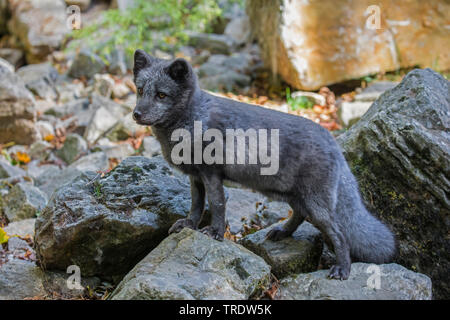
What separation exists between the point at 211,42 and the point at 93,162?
7231 mm

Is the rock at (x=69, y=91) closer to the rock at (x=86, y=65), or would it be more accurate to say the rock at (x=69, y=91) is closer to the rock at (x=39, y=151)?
the rock at (x=86, y=65)

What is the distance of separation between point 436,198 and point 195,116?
2.66 m

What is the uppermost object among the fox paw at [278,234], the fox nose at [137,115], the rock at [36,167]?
the fox nose at [137,115]

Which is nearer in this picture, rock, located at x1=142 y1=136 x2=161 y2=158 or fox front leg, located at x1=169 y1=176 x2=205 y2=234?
fox front leg, located at x1=169 y1=176 x2=205 y2=234

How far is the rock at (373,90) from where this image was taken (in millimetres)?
8570

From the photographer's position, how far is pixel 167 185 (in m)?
5.18

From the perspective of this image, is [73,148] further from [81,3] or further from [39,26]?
[81,3]

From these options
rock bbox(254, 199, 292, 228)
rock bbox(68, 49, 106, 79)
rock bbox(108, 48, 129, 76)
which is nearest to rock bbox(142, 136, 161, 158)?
rock bbox(254, 199, 292, 228)

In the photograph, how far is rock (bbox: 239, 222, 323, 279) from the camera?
4562mm

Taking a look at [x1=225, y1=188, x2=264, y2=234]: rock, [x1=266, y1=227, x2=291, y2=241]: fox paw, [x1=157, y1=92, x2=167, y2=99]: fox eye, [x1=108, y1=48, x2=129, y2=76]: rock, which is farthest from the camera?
[x1=108, y1=48, x2=129, y2=76]: rock

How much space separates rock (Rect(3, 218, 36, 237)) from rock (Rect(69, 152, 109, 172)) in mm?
1594

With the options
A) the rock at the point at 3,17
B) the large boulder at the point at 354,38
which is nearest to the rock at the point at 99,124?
the large boulder at the point at 354,38

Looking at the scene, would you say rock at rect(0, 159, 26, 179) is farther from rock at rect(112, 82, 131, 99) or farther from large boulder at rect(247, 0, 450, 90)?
large boulder at rect(247, 0, 450, 90)

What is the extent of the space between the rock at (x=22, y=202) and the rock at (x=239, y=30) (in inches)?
357
